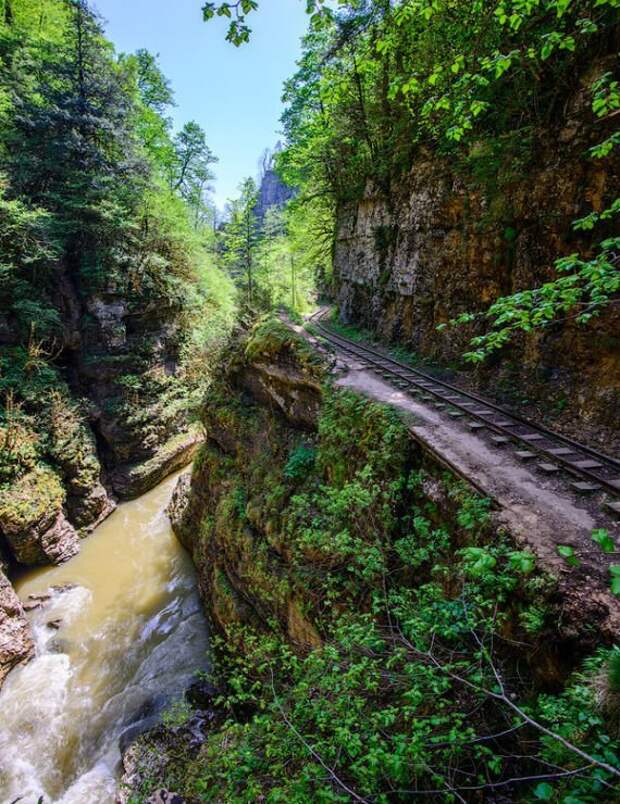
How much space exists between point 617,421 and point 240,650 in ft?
29.8

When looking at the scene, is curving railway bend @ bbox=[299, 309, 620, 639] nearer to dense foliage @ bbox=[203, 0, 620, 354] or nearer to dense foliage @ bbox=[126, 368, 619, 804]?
dense foliage @ bbox=[126, 368, 619, 804]

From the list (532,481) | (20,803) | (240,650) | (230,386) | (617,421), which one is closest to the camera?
(532,481)

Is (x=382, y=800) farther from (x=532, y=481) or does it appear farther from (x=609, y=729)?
(x=532, y=481)

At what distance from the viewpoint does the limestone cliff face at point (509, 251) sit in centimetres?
635

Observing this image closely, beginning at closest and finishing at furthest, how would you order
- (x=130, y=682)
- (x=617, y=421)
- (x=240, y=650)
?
(x=617, y=421), (x=240, y=650), (x=130, y=682)

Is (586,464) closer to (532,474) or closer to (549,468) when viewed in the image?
(549,468)

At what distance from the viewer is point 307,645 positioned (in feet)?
20.1

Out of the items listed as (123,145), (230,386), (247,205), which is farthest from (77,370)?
(247,205)

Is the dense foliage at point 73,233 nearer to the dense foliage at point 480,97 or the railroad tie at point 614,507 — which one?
the dense foliage at point 480,97

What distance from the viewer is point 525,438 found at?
6094 millimetres

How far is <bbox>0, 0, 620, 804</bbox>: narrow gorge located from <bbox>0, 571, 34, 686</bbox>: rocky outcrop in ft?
0.29

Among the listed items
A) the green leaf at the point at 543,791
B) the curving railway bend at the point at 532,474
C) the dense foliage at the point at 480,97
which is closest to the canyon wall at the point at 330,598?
the curving railway bend at the point at 532,474

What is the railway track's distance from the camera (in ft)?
16.1

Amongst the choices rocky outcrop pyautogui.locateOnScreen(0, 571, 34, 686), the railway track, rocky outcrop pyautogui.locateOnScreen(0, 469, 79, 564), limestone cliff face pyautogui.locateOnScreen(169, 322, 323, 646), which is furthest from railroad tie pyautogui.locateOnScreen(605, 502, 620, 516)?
rocky outcrop pyautogui.locateOnScreen(0, 469, 79, 564)
